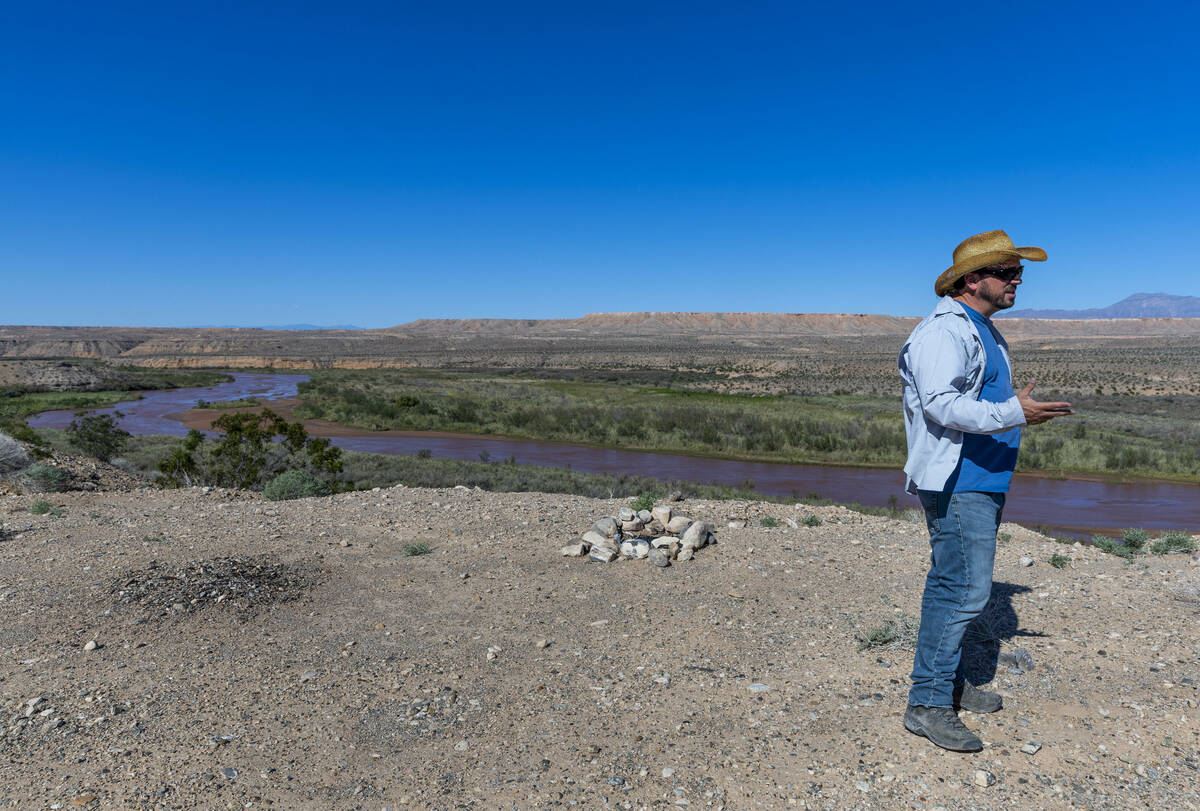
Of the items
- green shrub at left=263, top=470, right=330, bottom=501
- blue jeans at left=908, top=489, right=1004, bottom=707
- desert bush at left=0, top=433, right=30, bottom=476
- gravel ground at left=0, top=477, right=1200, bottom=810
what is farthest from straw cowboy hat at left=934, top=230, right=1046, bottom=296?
desert bush at left=0, top=433, right=30, bottom=476

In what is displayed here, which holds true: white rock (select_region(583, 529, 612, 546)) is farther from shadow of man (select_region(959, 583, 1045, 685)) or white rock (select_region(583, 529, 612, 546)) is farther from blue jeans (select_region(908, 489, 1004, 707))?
blue jeans (select_region(908, 489, 1004, 707))

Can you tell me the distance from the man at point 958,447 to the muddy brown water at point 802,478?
12585 mm

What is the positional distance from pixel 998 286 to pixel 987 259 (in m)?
0.14

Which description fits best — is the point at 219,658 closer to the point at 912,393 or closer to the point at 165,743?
the point at 165,743

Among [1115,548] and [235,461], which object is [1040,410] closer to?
[1115,548]

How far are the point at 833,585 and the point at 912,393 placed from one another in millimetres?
2929

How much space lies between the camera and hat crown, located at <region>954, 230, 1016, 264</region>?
3223 mm

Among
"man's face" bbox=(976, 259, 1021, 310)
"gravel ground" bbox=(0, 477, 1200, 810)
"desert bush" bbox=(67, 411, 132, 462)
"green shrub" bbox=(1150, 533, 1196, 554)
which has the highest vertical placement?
"man's face" bbox=(976, 259, 1021, 310)

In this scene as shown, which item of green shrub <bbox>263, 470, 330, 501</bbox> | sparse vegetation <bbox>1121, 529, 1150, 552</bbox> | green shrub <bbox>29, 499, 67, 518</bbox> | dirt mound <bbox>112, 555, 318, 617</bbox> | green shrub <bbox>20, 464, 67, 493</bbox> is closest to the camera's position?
dirt mound <bbox>112, 555, 318, 617</bbox>

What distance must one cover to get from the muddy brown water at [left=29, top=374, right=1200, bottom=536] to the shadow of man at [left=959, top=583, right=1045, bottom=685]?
1063cm

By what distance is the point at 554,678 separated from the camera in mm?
4188

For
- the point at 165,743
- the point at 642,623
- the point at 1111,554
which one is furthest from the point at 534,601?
the point at 1111,554

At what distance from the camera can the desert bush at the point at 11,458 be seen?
36.5 feet

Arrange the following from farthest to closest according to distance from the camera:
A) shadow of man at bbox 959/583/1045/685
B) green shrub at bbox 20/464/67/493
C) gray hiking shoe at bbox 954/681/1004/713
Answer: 1. green shrub at bbox 20/464/67/493
2. shadow of man at bbox 959/583/1045/685
3. gray hiking shoe at bbox 954/681/1004/713
